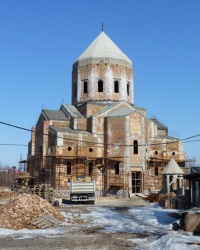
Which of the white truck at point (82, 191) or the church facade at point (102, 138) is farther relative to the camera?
the church facade at point (102, 138)

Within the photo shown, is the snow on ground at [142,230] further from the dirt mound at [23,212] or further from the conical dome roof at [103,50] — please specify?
the conical dome roof at [103,50]

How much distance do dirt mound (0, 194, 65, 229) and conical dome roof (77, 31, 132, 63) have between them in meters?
23.8

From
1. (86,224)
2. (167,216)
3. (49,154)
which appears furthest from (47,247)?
(49,154)

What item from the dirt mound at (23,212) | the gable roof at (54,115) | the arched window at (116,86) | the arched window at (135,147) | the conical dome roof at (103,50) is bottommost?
the dirt mound at (23,212)

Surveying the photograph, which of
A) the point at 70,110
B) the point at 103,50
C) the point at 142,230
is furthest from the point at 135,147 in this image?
the point at 142,230

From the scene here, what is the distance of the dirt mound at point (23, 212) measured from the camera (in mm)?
13604

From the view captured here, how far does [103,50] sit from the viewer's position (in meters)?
37.6

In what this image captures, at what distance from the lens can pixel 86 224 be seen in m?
14.7

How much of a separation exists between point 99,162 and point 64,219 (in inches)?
660

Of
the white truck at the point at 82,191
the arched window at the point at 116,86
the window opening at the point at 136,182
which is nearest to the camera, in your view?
the white truck at the point at 82,191

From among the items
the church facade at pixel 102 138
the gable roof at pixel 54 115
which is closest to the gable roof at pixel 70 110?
the church facade at pixel 102 138

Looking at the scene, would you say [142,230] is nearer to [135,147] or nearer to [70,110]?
[135,147]

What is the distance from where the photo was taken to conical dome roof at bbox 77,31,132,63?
36938mm

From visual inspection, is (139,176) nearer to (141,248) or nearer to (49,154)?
(49,154)
